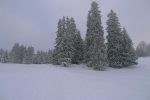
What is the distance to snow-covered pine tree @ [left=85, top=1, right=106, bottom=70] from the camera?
76.4ft

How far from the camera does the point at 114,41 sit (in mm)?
26578

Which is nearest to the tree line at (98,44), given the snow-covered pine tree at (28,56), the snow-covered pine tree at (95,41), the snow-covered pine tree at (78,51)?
the snow-covered pine tree at (95,41)

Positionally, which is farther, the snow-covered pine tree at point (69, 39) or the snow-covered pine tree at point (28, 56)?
the snow-covered pine tree at point (28, 56)

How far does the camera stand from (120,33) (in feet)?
89.4

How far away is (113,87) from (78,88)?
9.22ft

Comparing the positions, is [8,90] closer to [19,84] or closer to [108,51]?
[19,84]

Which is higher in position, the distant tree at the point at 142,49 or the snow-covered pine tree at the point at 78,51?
the distant tree at the point at 142,49

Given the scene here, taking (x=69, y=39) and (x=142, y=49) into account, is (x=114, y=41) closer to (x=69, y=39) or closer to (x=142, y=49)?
(x=69, y=39)

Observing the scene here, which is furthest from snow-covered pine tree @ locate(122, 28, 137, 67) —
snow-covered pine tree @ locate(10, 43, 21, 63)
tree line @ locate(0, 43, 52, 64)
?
snow-covered pine tree @ locate(10, 43, 21, 63)

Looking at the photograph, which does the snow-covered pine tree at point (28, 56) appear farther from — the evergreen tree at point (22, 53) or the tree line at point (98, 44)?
the tree line at point (98, 44)

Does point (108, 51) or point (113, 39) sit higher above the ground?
point (113, 39)

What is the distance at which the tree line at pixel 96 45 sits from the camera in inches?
943

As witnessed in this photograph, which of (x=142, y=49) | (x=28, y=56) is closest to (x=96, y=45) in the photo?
(x=28, y=56)

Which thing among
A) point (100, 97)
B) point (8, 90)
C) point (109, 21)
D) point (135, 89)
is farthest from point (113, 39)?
point (8, 90)
